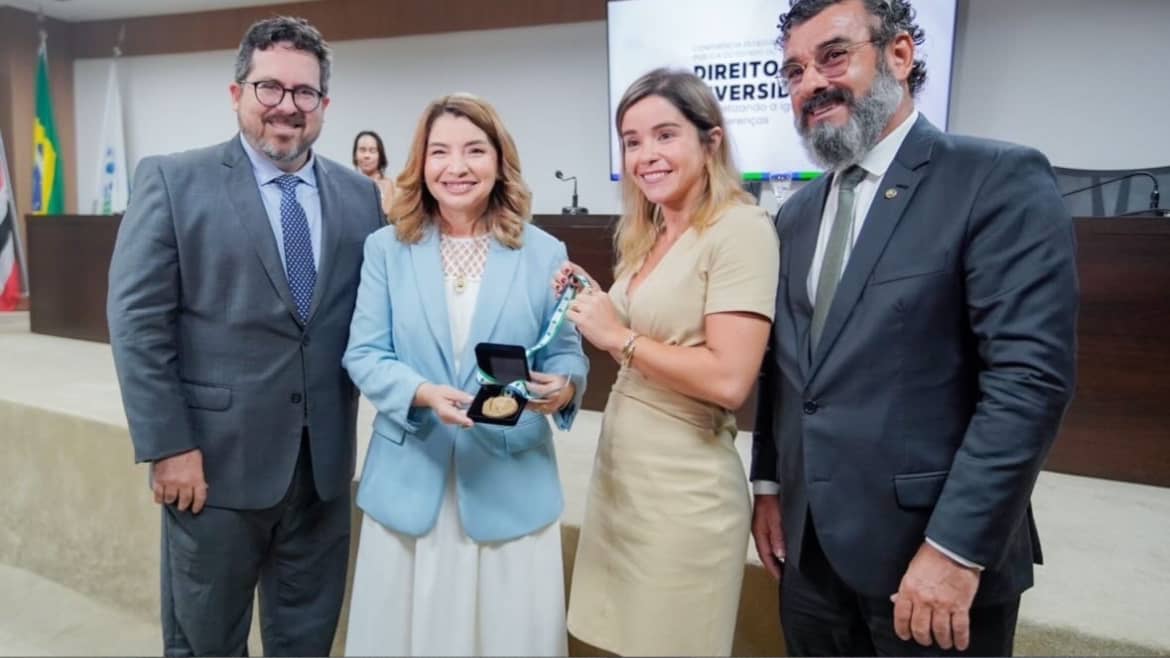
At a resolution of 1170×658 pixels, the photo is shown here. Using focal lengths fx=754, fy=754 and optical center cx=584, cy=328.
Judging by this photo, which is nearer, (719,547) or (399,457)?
(719,547)

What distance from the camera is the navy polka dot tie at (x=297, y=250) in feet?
5.38

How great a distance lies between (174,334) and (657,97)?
1.12 m

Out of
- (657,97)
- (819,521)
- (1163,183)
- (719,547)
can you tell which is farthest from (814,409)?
(1163,183)

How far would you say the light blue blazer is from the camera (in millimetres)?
1366

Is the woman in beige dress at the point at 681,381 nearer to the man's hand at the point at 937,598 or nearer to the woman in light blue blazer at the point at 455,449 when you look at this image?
the woman in light blue blazer at the point at 455,449

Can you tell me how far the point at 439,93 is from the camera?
6000mm

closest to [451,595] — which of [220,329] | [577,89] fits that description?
[220,329]

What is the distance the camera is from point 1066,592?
180 cm

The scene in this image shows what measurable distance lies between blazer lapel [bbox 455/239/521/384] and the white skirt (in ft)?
0.76

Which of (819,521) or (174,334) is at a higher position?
(174,334)

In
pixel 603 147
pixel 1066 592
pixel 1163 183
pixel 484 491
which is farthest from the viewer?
pixel 603 147

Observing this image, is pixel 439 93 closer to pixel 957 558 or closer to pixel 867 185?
pixel 867 185

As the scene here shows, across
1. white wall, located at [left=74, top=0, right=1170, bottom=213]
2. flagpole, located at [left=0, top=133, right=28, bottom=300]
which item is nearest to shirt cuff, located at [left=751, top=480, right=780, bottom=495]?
white wall, located at [left=74, top=0, right=1170, bottom=213]

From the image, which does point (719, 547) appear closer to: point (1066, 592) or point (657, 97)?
point (657, 97)
